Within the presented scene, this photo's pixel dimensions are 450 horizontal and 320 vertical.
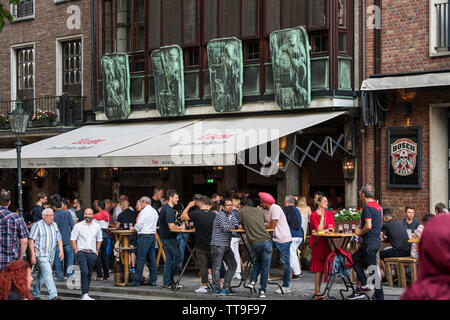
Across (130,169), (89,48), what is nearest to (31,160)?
(130,169)

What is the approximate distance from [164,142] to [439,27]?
6.50 metres

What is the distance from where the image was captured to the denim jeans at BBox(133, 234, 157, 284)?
48.3 feet

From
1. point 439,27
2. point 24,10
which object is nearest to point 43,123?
point 24,10

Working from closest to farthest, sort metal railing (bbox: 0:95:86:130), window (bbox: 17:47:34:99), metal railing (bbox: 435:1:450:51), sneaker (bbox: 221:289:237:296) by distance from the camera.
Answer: sneaker (bbox: 221:289:237:296)
metal railing (bbox: 435:1:450:51)
metal railing (bbox: 0:95:86:130)
window (bbox: 17:47:34:99)

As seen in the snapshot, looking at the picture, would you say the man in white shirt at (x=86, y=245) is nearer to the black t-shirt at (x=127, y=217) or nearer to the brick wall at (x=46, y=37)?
the black t-shirt at (x=127, y=217)

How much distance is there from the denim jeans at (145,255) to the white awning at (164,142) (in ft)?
7.03

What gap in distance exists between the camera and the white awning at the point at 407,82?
1498 centimetres

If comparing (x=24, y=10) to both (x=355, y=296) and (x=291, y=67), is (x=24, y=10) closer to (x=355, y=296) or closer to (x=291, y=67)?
(x=291, y=67)

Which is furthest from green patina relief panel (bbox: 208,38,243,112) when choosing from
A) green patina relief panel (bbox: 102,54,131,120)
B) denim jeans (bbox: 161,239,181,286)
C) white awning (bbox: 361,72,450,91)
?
denim jeans (bbox: 161,239,181,286)

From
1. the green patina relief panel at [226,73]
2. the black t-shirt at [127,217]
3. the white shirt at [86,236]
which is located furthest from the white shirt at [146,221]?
the green patina relief panel at [226,73]

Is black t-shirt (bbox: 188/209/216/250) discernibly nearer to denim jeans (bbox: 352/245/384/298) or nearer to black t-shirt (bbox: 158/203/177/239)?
black t-shirt (bbox: 158/203/177/239)

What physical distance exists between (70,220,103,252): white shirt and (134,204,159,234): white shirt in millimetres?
1692

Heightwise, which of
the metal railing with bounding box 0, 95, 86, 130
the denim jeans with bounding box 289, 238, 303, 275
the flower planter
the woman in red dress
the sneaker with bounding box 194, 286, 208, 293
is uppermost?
the metal railing with bounding box 0, 95, 86, 130

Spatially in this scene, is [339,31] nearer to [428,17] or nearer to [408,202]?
[428,17]
